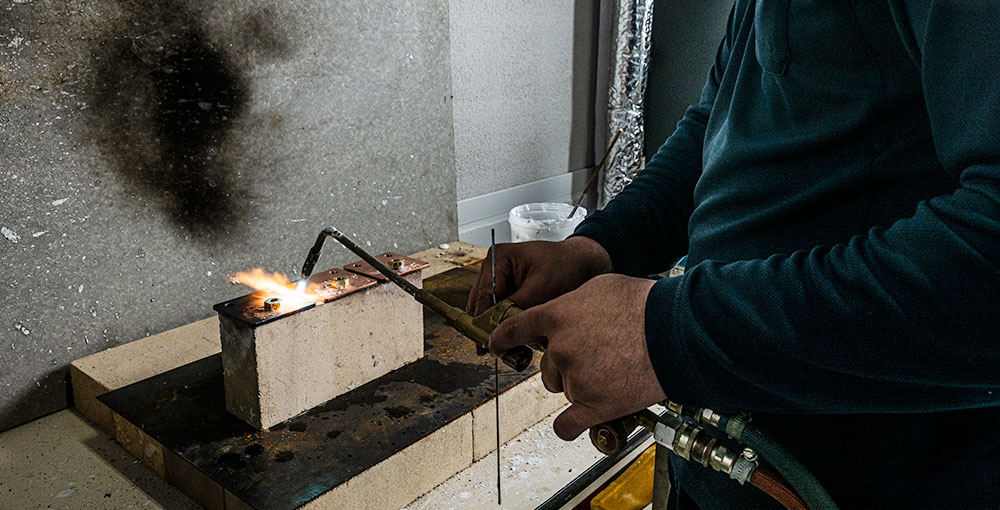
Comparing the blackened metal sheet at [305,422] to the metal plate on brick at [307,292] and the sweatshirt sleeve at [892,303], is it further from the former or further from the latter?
the sweatshirt sleeve at [892,303]

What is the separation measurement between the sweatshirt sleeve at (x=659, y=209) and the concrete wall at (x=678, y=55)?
193 cm

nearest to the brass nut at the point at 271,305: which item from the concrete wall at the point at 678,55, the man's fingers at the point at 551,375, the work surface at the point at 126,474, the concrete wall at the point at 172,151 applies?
the work surface at the point at 126,474

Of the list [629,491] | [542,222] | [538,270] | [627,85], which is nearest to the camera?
[538,270]

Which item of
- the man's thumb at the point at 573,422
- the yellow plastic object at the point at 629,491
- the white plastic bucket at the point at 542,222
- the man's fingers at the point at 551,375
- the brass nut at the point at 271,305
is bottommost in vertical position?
the yellow plastic object at the point at 629,491

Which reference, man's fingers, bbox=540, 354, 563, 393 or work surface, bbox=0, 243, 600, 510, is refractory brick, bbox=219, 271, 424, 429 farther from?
man's fingers, bbox=540, 354, 563, 393

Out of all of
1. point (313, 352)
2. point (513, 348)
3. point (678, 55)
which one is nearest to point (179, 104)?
point (313, 352)

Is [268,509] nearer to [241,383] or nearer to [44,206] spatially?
[241,383]

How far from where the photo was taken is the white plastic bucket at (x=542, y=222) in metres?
2.38

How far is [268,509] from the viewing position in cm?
102

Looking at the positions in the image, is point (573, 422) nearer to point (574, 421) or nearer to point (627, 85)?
point (574, 421)

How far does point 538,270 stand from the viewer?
3.11ft

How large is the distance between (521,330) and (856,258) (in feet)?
1.02

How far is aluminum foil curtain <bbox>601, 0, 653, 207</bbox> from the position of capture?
8.79 ft

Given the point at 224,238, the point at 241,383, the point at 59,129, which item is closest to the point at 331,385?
the point at 241,383
